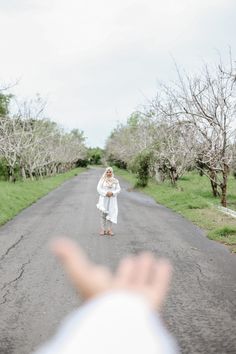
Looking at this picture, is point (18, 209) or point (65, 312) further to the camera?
point (18, 209)

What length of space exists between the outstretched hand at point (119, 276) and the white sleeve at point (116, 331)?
3 cm

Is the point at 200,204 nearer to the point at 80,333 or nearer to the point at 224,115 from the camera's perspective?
the point at 224,115

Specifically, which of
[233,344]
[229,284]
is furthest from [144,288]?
[229,284]

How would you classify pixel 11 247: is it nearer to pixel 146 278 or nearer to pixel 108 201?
pixel 108 201

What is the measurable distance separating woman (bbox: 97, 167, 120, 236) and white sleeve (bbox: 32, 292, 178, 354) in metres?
13.3

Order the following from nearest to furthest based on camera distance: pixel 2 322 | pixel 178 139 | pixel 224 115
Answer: pixel 2 322
pixel 224 115
pixel 178 139

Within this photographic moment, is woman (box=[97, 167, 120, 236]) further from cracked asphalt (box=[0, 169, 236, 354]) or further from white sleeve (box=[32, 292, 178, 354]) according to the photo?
white sleeve (box=[32, 292, 178, 354])

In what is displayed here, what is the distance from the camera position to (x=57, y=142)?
276 ft

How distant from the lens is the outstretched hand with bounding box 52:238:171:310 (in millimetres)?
1043

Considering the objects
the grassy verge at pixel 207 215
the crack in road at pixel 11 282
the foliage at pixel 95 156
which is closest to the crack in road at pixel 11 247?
the crack in road at pixel 11 282

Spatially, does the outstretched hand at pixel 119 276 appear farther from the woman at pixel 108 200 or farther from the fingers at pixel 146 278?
the woman at pixel 108 200

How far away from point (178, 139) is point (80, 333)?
108ft

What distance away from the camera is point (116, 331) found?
101 centimetres

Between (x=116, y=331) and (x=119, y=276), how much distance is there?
0.12 metres
